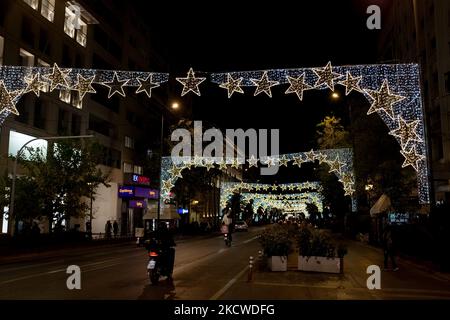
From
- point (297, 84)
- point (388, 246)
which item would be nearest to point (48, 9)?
point (297, 84)

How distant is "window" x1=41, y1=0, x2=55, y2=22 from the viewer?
39.4 meters

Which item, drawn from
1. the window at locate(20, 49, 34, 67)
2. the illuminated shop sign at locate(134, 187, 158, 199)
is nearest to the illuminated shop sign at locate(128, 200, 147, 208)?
the illuminated shop sign at locate(134, 187, 158, 199)

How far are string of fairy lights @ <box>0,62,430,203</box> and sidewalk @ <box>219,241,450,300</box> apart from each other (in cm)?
542

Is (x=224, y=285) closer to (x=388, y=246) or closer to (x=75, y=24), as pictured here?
(x=388, y=246)

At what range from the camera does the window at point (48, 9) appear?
3941cm

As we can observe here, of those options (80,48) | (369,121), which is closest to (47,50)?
(80,48)

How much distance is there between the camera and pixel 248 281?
14.3m

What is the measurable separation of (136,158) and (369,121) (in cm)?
3357

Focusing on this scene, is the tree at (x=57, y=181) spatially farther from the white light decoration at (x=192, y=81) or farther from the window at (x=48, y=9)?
the white light decoration at (x=192, y=81)

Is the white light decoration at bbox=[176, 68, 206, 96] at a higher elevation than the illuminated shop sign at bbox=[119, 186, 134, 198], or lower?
higher

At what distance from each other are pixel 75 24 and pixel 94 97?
7.43m

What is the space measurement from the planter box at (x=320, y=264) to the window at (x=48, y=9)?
104 ft

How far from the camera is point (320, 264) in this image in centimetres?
1708

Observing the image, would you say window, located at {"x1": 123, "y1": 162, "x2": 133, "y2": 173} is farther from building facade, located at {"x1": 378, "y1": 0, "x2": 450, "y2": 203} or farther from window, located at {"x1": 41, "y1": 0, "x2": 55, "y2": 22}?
building facade, located at {"x1": 378, "y1": 0, "x2": 450, "y2": 203}
